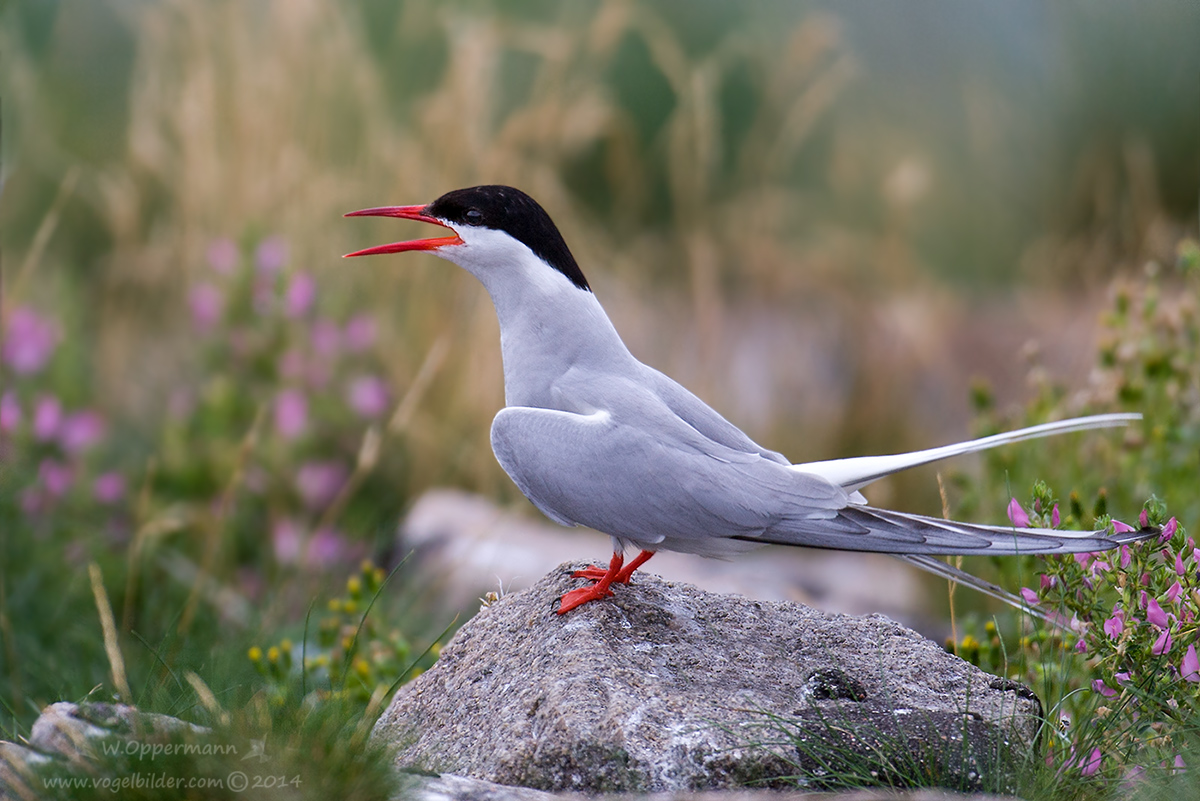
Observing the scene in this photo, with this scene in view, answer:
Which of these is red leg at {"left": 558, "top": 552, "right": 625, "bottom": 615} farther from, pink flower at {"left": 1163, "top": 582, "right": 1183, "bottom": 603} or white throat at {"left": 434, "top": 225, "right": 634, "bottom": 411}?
pink flower at {"left": 1163, "top": 582, "right": 1183, "bottom": 603}

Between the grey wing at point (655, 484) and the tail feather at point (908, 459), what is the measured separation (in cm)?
6

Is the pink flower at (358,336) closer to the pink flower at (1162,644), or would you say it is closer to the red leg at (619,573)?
the red leg at (619,573)

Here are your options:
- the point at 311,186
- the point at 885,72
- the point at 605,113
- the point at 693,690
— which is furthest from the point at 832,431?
the point at 885,72

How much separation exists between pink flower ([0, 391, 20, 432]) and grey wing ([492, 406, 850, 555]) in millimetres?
2989

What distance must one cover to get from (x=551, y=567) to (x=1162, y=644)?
312 cm

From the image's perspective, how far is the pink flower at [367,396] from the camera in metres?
5.60

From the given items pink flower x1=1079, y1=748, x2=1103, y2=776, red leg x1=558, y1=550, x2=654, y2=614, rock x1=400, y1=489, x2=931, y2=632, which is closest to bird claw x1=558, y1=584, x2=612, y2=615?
red leg x1=558, y1=550, x2=654, y2=614

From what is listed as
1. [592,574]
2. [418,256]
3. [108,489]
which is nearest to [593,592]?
[592,574]

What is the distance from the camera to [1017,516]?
8.95 ft

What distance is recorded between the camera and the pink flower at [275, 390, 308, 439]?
17.6ft

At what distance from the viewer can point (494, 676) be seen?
9.23 feet

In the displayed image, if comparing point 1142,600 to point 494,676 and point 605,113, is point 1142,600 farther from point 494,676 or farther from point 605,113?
point 605,113

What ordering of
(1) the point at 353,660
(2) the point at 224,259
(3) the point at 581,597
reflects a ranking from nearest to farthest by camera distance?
(3) the point at 581,597 → (1) the point at 353,660 → (2) the point at 224,259

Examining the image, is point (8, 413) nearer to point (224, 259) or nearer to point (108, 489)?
point (108, 489)
